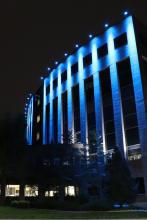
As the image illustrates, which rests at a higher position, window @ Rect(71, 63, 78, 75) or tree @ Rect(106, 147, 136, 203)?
window @ Rect(71, 63, 78, 75)

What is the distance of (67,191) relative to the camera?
165ft

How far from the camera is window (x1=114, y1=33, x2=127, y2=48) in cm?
5056

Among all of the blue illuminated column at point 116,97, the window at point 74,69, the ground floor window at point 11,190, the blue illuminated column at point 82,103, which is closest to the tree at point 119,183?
the blue illuminated column at point 116,97

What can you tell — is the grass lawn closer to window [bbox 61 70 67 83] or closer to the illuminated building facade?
the illuminated building facade

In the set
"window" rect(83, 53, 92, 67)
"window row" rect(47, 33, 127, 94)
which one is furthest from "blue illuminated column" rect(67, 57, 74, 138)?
"window" rect(83, 53, 92, 67)

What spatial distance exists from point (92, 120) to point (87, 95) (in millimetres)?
5802

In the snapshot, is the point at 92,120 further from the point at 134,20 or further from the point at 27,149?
the point at 134,20

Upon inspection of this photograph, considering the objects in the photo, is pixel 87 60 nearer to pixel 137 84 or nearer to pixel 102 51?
Answer: pixel 102 51

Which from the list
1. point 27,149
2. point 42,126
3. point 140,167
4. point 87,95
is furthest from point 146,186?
point 42,126

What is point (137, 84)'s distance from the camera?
1809 inches

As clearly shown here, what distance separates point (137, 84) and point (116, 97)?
191 inches

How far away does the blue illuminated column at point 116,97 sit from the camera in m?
46.8

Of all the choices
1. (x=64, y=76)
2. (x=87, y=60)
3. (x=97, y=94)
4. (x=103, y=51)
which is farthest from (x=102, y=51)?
(x=64, y=76)

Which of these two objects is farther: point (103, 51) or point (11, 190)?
point (11, 190)
